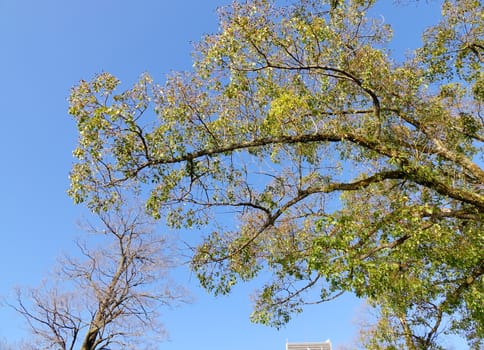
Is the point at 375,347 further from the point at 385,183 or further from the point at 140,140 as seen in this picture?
the point at 140,140

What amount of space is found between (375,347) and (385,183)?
8641 mm

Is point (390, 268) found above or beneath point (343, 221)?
beneath

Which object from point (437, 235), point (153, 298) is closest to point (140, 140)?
point (437, 235)

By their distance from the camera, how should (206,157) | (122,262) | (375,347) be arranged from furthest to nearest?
1. (122,262)
2. (375,347)
3. (206,157)

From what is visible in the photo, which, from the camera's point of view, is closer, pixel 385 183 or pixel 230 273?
pixel 230 273

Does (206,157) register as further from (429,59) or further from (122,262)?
(122,262)

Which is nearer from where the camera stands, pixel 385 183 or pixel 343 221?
pixel 343 221

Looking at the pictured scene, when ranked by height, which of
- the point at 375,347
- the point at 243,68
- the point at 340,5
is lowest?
the point at 375,347

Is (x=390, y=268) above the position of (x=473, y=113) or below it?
below

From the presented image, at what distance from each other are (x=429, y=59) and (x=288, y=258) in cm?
550

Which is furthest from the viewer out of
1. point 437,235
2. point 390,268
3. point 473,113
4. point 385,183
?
point 473,113

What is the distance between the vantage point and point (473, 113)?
8.98 m

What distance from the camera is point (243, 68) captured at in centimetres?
702

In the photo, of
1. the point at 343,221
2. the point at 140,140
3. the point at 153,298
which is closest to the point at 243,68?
the point at 140,140
